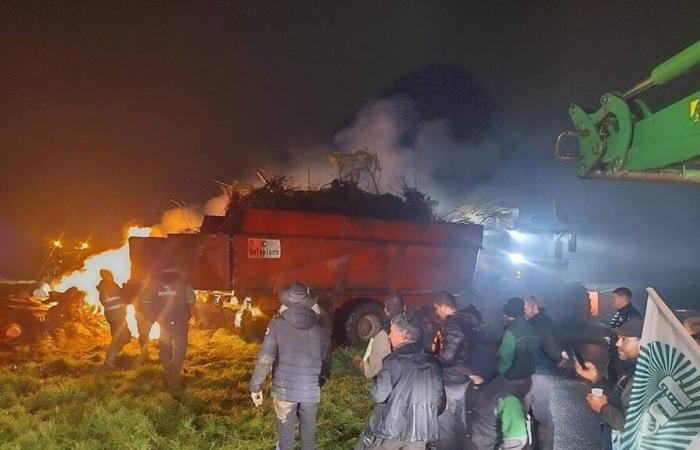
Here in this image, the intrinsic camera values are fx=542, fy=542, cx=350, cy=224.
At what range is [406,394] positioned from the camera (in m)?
3.78

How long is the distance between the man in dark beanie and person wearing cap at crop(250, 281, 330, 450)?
166 centimetres

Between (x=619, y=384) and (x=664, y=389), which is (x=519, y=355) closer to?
(x=619, y=384)

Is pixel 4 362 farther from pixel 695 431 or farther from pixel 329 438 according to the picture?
pixel 695 431

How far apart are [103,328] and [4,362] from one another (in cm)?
292

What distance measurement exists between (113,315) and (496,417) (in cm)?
698

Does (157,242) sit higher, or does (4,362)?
(157,242)

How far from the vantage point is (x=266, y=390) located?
748cm

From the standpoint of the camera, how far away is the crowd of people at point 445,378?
380cm

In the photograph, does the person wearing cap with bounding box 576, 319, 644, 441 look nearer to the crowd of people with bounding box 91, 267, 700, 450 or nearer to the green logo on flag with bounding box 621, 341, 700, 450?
the crowd of people with bounding box 91, 267, 700, 450

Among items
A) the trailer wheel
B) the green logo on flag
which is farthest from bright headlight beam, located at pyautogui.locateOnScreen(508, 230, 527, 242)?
the green logo on flag

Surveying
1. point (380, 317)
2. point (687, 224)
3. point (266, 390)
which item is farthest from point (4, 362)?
point (687, 224)

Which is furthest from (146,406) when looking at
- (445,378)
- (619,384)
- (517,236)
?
(517,236)

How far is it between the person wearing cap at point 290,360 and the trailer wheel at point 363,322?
18.1ft

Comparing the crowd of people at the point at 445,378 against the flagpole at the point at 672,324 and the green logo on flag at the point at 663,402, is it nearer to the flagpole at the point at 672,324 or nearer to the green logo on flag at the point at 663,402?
the green logo on flag at the point at 663,402
